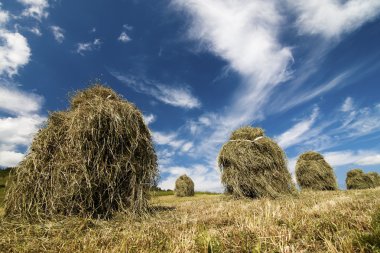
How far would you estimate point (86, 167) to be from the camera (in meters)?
5.21

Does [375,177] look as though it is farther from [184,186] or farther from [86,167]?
[86,167]

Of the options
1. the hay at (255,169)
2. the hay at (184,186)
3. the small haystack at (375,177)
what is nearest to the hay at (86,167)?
the hay at (255,169)

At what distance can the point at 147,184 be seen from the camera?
20.1 ft

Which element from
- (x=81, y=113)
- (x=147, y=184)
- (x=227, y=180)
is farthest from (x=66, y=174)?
(x=227, y=180)

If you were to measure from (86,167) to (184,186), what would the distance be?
2666cm

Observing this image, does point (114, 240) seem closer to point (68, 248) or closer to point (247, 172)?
point (68, 248)

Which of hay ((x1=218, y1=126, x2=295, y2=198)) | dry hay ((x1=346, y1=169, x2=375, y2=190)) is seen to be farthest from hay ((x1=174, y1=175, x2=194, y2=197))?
hay ((x1=218, y1=126, x2=295, y2=198))

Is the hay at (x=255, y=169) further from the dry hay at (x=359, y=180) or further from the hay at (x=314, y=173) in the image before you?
the dry hay at (x=359, y=180)

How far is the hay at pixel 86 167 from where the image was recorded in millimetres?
4961

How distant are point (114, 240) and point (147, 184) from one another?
10.4 feet

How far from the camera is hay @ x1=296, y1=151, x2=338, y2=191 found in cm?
1878

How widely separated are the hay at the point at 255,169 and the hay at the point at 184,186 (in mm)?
20757

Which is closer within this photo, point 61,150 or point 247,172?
point 61,150

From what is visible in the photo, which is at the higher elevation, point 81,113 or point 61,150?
point 81,113
